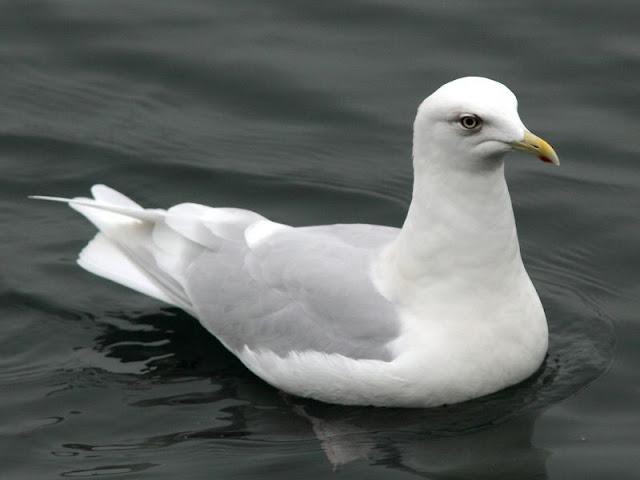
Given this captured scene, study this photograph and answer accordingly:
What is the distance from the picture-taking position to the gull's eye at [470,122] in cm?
777

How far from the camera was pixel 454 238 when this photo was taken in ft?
26.8

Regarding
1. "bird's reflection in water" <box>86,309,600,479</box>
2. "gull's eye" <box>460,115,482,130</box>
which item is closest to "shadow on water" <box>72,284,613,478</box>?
"bird's reflection in water" <box>86,309,600,479</box>

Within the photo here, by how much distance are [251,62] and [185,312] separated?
115 inches

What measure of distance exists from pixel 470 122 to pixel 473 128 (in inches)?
1.7

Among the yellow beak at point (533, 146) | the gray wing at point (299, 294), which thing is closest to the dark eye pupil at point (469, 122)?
the yellow beak at point (533, 146)

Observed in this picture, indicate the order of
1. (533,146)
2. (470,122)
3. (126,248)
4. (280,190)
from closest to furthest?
(533,146) < (470,122) < (126,248) < (280,190)

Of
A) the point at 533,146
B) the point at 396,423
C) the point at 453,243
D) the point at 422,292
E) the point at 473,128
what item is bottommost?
the point at 396,423

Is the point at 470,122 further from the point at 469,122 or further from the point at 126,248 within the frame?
the point at 126,248

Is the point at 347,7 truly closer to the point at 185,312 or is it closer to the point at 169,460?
the point at 185,312

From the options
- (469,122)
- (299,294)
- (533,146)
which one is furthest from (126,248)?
(533,146)

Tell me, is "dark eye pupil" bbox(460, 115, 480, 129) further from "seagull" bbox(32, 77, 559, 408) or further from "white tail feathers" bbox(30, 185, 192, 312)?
"white tail feathers" bbox(30, 185, 192, 312)

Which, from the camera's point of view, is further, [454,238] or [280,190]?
[280,190]

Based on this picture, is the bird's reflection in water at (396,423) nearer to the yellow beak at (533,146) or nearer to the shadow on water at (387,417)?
the shadow on water at (387,417)

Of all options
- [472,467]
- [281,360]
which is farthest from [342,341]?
[472,467]
